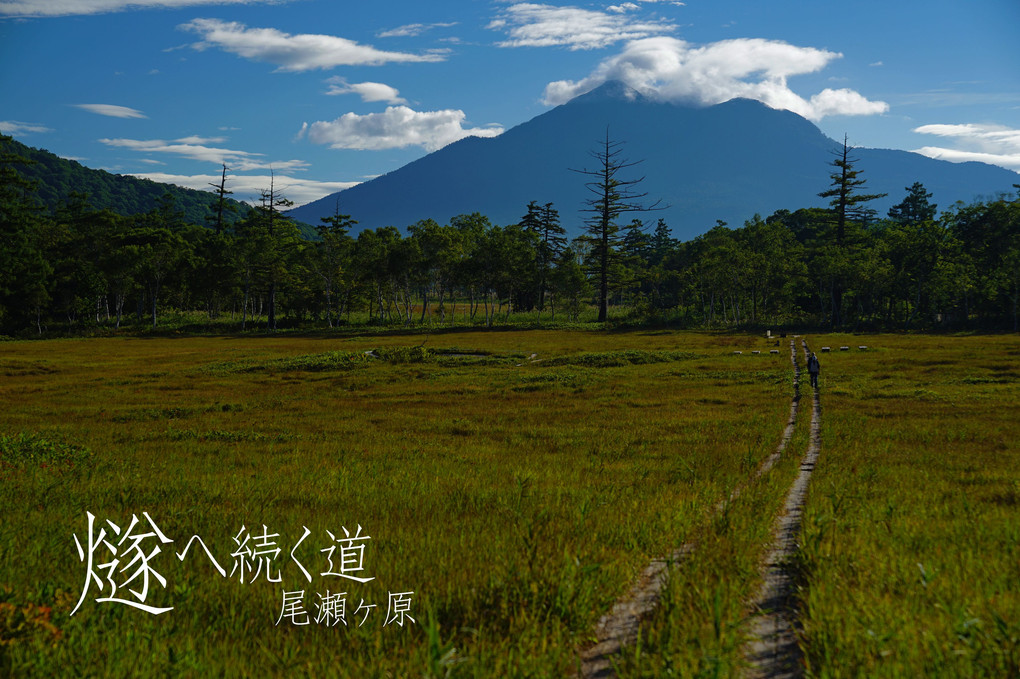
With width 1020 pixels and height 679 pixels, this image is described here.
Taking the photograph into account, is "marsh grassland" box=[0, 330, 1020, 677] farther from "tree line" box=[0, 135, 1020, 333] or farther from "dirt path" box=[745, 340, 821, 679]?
"tree line" box=[0, 135, 1020, 333]

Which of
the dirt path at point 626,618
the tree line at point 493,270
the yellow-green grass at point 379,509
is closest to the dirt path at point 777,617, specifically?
the yellow-green grass at point 379,509

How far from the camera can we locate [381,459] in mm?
16562

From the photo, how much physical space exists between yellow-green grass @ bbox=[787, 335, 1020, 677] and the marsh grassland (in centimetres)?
3

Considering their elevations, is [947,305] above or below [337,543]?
above

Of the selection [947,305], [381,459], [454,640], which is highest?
[947,305]

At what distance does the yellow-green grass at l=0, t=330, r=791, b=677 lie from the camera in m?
5.08

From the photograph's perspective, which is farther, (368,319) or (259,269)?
(368,319)

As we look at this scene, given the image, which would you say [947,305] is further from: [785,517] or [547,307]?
[785,517]

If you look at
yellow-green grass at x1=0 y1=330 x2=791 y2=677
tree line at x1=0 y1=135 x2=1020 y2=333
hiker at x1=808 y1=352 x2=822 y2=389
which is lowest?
yellow-green grass at x1=0 y1=330 x2=791 y2=677

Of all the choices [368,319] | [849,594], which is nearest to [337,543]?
[849,594]

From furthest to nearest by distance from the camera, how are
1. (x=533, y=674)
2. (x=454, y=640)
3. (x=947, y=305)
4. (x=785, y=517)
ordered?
(x=947, y=305), (x=785, y=517), (x=454, y=640), (x=533, y=674)

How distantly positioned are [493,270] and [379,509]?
89748mm

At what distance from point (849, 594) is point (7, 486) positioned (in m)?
13.7

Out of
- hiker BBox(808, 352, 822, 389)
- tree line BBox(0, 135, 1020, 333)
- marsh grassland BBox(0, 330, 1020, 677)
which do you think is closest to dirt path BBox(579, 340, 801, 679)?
marsh grassland BBox(0, 330, 1020, 677)
